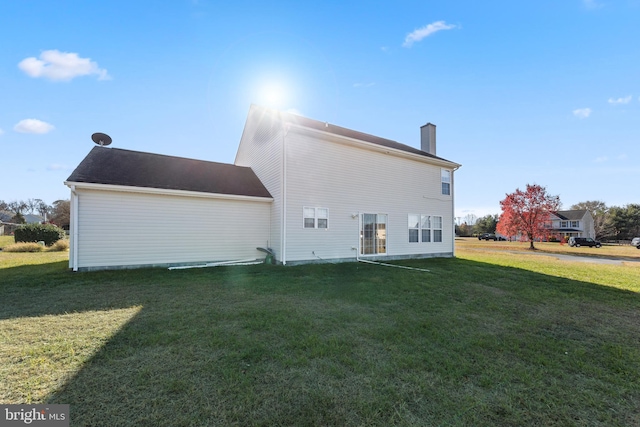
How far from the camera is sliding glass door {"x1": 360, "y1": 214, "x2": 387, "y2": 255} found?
12.2 metres

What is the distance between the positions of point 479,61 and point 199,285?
13.6 metres

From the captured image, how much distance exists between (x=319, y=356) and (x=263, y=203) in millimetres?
8754

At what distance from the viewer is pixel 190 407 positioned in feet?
7.15

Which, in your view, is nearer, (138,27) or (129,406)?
(129,406)

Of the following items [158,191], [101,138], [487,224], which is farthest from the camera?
[487,224]

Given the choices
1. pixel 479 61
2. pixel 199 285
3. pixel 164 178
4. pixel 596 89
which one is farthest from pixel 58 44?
pixel 596 89

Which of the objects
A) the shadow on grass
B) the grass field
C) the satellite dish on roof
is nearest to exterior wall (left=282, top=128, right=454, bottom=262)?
the shadow on grass

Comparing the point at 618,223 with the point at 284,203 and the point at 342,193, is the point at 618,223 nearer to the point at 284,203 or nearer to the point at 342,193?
the point at 342,193

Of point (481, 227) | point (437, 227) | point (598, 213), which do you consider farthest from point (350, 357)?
point (598, 213)

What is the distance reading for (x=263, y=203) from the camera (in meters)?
11.3

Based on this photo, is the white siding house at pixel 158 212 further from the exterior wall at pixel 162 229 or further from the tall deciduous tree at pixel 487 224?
the tall deciduous tree at pixel 487 224

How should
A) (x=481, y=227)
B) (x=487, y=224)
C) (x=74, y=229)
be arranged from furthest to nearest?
(x=481, y=227) → (x=487, y=224) → (x=74, y=229)

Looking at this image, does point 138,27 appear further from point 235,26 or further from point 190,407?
point 190,407

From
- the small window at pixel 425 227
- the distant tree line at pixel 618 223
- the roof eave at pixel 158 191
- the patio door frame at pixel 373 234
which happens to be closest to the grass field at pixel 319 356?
the roof eave at pixel 158 191
